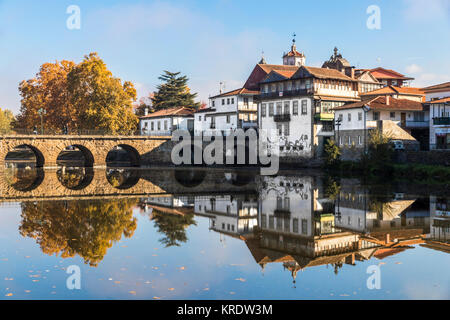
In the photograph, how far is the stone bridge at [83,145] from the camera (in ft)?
209

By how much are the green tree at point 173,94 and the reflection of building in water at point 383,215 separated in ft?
225

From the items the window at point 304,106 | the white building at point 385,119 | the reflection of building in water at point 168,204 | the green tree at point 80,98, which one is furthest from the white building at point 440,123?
the green tree at point 80,98

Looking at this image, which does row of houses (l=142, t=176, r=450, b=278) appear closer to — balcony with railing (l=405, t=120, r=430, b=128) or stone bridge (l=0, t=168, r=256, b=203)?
stone bridge (l=0, t=168, r=256, b=203)

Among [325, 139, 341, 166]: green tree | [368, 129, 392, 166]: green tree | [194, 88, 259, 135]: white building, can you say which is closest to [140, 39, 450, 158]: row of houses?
[194, 88, 259, 135]: white building

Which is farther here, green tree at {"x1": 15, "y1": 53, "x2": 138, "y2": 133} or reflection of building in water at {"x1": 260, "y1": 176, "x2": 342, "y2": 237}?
green tree at {"x1": 15, "y1": 53, "x2": 138, "y2": 133}

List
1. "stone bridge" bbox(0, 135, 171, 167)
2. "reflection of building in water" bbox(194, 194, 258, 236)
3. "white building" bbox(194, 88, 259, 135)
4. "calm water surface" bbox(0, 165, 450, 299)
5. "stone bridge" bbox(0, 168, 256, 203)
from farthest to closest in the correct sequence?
"white building" bbox(194, 88, 259, 135)
"stone bridge" bbox(0, 135, 171, 167)
"stone bridge" bbox(0, 168, 256, 203)
"reflection of building in water" bbox(194, 194, 258, 236)
"calm water surface" bbox(0, 165, 450, 299)

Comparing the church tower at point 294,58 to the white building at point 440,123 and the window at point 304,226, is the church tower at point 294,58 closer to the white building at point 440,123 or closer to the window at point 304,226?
the white building at point 440,123

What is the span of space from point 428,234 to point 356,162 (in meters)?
34.1

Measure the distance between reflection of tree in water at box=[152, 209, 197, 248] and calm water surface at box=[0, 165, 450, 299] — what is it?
5 cm

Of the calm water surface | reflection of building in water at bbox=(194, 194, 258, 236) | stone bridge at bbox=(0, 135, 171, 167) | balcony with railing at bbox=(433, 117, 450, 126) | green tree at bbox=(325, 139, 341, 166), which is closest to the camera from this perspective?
the calm water surface

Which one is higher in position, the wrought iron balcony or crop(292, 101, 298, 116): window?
crop(292, 101, 298, 116): window

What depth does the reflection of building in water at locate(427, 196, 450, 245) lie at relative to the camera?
781 inches
